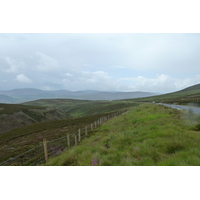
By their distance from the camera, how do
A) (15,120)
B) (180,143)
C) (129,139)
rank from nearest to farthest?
(180,143)
(129,139)
(15,120)

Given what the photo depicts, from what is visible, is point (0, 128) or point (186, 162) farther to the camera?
point (0, 128)

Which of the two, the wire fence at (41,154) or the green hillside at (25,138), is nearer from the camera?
the wire fence at (41,154)

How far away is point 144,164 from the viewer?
4.91 m

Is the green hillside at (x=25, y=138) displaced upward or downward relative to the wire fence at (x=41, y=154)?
downward

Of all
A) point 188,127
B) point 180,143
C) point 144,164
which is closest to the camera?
point 144,164

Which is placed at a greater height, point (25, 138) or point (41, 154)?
point (41, 154)

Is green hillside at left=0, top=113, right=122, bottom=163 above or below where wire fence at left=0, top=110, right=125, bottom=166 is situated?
below

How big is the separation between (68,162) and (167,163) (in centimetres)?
451

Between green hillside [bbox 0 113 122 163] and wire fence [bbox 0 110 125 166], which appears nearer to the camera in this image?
wire fence [bbox 0 110 125 166]

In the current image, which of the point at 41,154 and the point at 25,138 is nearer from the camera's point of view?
the point at 41,154

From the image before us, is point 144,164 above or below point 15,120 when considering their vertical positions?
above

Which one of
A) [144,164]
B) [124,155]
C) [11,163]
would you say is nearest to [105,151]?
[124,155]

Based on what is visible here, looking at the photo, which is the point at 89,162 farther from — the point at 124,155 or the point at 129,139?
the point at 129,139

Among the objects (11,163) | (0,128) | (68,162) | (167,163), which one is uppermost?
(167,163)
